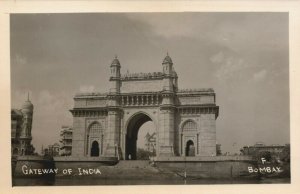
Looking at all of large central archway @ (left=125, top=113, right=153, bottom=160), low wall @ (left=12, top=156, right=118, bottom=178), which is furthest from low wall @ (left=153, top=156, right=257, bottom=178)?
low wall @ (left=12, top=156, right=118, bottom=178)

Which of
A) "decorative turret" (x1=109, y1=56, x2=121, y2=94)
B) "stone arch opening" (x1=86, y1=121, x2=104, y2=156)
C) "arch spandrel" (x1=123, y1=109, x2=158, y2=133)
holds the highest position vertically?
"decorative turret" (x1=109, y1=56, x2=121, y2=94)

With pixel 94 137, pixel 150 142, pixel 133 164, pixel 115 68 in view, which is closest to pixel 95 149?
pixel 94 137

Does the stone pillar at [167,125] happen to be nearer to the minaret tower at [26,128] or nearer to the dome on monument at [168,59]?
the dome on monument at [168,59]

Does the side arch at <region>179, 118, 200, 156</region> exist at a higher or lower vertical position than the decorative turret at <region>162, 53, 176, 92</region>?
lower

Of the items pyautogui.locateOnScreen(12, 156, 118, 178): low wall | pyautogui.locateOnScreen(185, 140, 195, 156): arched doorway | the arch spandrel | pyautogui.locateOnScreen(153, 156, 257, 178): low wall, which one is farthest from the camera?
the arch spandrel

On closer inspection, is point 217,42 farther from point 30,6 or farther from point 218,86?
point 30,6

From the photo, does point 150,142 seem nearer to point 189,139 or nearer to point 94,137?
point 189,139

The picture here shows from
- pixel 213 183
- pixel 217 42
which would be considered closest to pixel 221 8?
pixel 217 42

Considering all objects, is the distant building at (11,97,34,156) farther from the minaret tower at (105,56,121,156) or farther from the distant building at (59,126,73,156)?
the minaret tower at (105,56,121,156)
